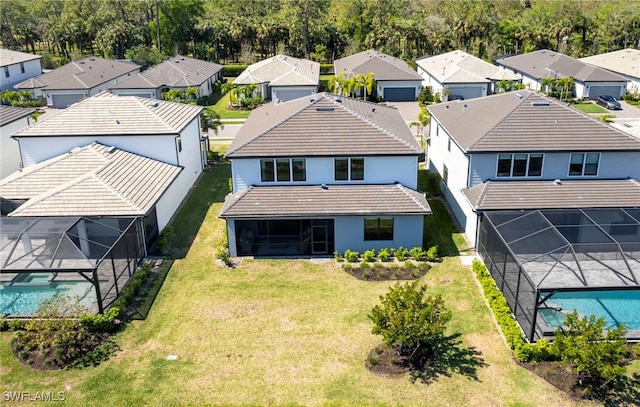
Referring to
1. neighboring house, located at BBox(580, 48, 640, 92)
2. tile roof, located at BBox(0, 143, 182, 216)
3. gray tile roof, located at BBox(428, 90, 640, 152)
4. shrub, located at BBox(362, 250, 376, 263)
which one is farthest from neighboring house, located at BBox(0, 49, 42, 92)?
neighboring house, located at BBox(580, 48, 640, 92)

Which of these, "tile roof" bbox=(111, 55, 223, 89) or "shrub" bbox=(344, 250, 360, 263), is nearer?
"shrub" bbox=(344, 250, 360, 263)

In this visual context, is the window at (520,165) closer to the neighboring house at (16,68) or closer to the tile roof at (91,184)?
the tile roof at (91,184)

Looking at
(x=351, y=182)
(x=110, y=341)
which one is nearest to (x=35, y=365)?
(x=110, y=341)

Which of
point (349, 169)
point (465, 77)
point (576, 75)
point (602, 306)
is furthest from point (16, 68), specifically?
point (602, 306)

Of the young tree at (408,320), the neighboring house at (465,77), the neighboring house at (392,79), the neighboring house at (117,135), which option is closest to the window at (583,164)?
the young tree at (408,320)

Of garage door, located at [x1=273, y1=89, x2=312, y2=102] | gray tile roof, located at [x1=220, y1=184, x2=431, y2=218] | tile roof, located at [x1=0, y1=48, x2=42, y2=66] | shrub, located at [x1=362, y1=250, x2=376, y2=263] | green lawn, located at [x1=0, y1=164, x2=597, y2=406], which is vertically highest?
tile roof, located at [x1=0, y1=48, x2=42, y2=66]

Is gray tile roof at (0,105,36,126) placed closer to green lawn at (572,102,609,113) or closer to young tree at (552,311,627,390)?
young tree at (552,311,627,390)

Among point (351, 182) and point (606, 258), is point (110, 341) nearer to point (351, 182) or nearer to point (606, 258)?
point (351, 182)
